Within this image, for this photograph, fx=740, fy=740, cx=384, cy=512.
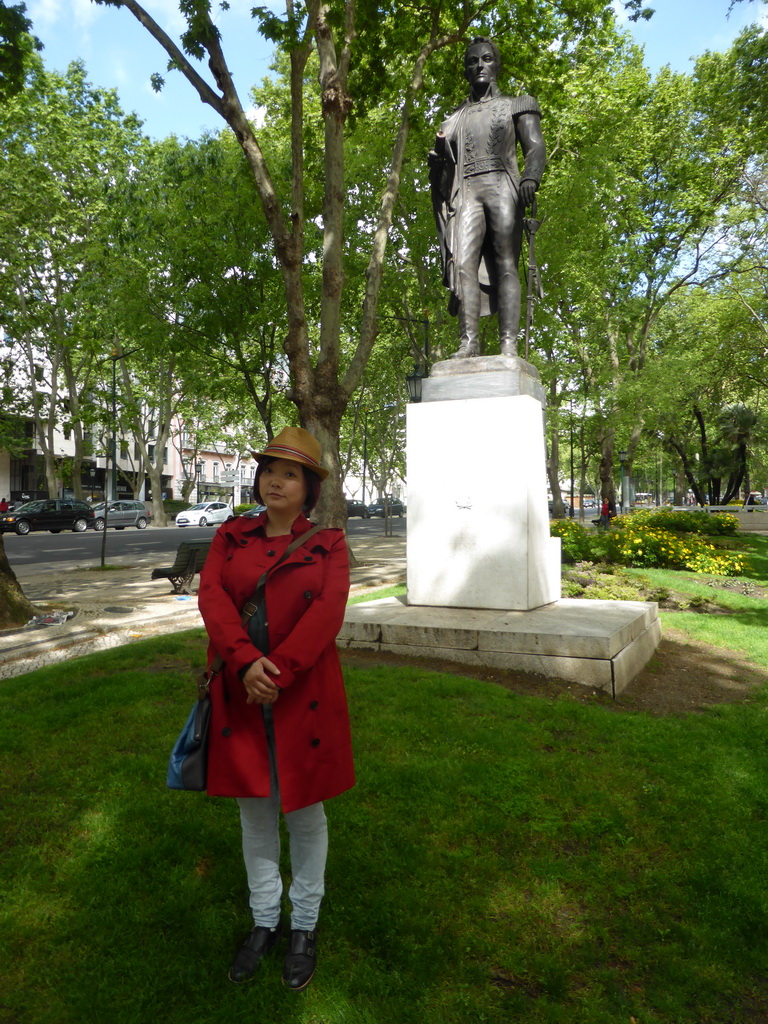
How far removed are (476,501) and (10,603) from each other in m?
5.50

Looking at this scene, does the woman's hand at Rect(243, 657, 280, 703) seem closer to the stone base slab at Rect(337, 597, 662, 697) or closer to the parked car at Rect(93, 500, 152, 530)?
the stone base slab at Rect(337, 597, 662, 697)

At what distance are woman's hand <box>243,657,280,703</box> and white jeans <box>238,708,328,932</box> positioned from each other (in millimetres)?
376

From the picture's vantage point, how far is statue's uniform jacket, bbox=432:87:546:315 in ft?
23.2

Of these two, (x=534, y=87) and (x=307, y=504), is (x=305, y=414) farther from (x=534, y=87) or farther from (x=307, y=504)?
(x=307, y=504)

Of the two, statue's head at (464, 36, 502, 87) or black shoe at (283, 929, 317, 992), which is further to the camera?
statue's head at (464, 36, 502, 87)

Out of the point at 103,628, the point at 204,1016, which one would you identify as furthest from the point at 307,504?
the point at 103,628

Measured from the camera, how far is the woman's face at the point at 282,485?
2549 mm

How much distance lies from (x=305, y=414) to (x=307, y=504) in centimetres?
940

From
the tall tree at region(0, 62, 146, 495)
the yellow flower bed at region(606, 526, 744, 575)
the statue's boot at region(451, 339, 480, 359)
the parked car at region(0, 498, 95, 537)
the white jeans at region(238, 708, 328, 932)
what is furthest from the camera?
the parked car at region(0, 498, 95, 537)

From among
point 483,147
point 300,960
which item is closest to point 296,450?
point 300,960

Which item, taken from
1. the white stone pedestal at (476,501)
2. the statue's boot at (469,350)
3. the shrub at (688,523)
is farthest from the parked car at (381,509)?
the white stone pedestal at (476,501)

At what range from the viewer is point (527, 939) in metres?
2.62

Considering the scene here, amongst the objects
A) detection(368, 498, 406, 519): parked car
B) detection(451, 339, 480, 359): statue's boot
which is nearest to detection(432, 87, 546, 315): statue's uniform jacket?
detection(451, 339, 480, 359): statue's boot

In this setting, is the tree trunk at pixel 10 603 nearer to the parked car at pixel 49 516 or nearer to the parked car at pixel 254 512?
the parked car at pixel 254 512
